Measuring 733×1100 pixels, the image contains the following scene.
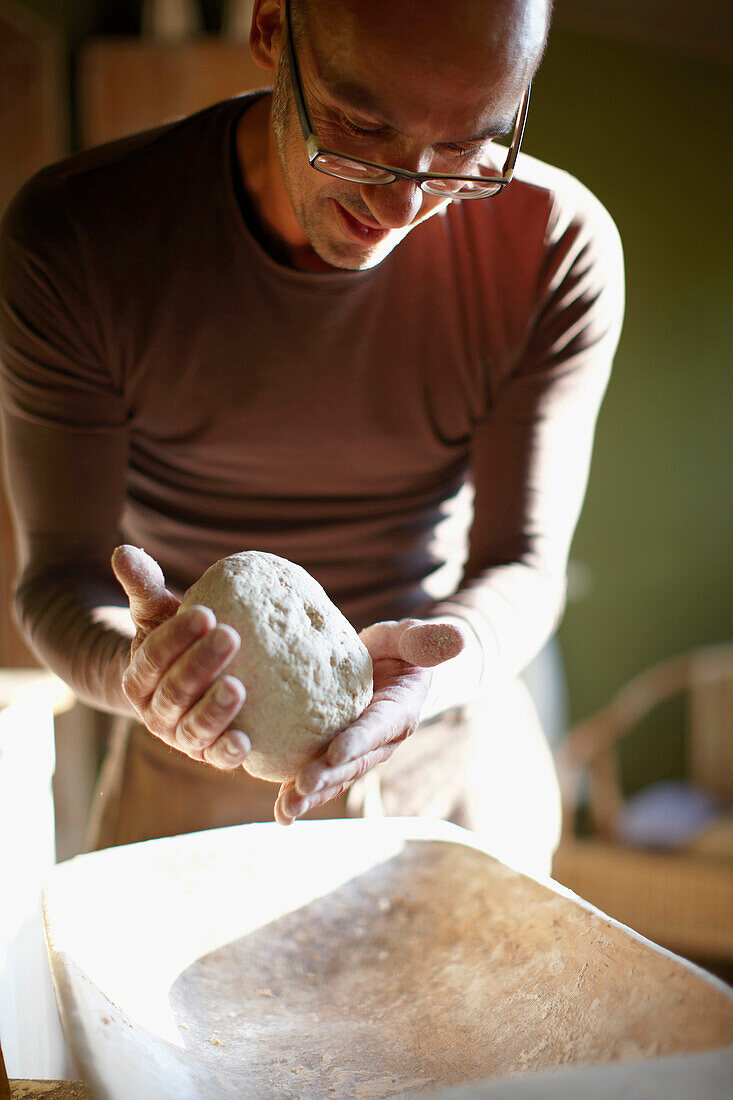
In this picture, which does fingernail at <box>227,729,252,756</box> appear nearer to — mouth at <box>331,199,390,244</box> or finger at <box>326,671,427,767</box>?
finger at <box>326,671,427,767</box>

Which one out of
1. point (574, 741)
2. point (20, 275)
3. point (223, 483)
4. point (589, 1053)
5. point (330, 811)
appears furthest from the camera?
point (574, 741)

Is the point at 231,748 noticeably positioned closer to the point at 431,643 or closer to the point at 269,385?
the point at 431,643

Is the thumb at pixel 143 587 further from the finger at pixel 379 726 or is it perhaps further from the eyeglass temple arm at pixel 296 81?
the eyeglass temple arm at pixel 296 81

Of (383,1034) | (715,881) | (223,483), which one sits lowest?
(715,881)

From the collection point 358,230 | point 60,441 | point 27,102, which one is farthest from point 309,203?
point 27,102

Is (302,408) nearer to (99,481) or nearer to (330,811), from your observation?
(99,481)

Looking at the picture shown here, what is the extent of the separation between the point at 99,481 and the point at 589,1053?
Result: 2.14ft

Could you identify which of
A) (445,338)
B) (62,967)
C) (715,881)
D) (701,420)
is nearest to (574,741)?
(715,881)

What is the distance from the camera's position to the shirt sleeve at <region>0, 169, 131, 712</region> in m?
0.81

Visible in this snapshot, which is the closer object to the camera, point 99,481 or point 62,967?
point 62,967

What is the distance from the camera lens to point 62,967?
0.60 meters

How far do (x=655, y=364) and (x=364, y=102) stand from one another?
1.55m

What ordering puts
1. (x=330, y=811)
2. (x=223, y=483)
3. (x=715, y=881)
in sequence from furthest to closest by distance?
(x=715, y=881), (x=330, y=811), (x=223, y=483)

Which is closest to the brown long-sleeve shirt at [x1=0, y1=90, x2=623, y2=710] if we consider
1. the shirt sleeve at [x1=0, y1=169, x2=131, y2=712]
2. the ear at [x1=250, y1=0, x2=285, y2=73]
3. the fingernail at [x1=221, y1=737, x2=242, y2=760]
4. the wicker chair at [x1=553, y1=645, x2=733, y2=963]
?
the shirt sleeve at [x1=0, y1=169, x2=131, y2=712]
